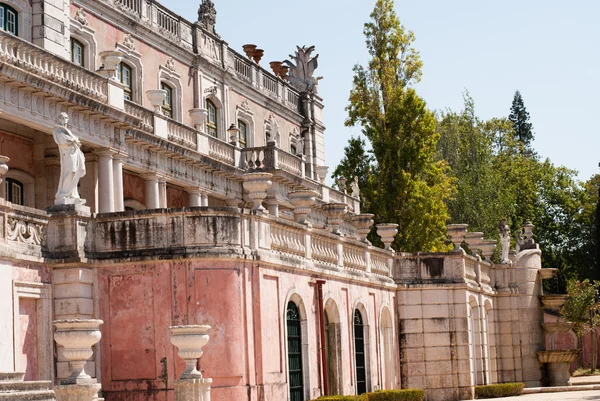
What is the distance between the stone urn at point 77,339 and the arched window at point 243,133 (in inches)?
1053

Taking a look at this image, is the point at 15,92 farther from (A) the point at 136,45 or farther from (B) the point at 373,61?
(B) the point at 373,61

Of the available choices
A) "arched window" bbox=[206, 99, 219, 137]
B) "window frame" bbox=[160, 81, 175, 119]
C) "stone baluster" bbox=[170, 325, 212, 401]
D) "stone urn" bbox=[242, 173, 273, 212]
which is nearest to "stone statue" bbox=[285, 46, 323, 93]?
"arched window" bbox=[206, 99, 219, 137]

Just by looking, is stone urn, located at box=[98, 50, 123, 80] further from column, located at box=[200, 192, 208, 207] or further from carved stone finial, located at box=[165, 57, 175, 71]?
carved stone finial, located at box=[165, 57, 175, 71]

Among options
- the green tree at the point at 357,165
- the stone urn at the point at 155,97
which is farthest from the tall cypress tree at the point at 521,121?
the stone urn at the point at 155,97

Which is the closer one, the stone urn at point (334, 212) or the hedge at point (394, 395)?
the hedge at point (394, 395)

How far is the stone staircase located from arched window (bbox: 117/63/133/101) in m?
20.2

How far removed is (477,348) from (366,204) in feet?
48.8

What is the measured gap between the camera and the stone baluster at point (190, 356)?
63.2ft

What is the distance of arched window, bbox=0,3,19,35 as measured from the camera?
2869cm

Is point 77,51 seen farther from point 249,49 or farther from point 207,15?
point 249,49

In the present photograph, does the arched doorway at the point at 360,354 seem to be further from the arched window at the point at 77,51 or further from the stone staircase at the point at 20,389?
the stone staircase at the point at 20,389

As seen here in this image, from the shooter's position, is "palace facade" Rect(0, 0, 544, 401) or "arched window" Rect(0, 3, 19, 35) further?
"arched window" Rect(0, 3, 19, 35)

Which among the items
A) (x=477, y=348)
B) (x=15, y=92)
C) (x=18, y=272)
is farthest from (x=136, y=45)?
(x=18, y=272)

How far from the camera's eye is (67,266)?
21.6 m
